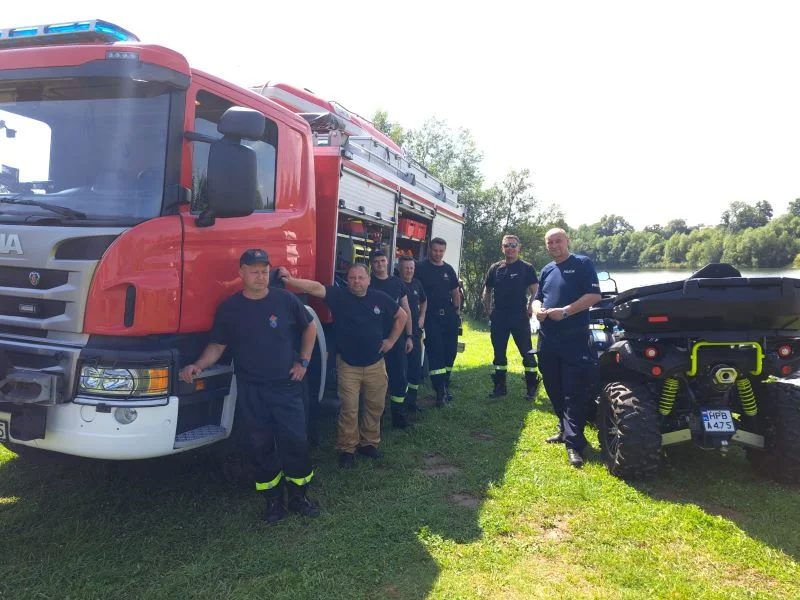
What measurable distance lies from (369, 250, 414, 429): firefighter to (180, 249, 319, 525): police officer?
158 cm

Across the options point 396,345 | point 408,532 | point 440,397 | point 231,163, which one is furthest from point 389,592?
point 440,397

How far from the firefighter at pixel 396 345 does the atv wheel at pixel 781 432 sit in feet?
9.64

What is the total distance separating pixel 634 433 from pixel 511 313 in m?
2.70

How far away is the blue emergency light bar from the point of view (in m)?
2.92

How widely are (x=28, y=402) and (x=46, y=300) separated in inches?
19.6

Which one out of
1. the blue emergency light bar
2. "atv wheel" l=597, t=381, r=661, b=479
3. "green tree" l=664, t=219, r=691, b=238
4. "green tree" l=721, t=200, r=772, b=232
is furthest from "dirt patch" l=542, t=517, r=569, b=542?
"green tree" l=664, t=219, r=691, b=238

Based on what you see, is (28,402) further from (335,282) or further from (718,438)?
(718,438)

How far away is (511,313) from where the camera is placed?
648 cm

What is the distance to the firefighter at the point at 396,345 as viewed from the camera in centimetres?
495

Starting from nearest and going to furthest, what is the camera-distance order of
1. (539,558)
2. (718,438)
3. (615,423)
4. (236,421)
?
(539,558), (236,421), (718,438), (615,423)

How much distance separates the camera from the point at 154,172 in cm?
280

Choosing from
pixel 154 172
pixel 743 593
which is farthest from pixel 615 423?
pixel 154 172

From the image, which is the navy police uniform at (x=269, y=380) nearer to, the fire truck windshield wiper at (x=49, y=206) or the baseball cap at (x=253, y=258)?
the baseball cap at (x=253, y=258)

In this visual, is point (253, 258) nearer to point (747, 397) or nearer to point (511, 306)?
point (747, 397)
